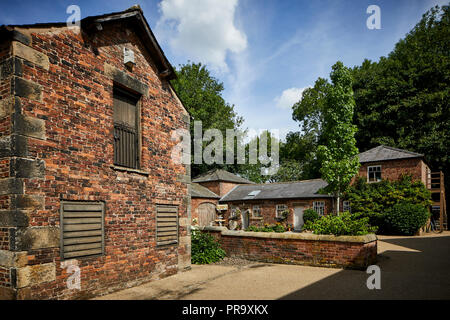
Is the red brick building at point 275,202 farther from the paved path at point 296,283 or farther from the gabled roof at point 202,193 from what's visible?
the paved path at point 296,283

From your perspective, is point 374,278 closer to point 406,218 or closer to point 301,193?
point 406,218

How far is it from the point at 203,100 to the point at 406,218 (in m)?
26.2

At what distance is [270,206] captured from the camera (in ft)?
85.3

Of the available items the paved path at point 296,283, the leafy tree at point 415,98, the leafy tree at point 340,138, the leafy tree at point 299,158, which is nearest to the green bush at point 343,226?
the paved path at point 296,283

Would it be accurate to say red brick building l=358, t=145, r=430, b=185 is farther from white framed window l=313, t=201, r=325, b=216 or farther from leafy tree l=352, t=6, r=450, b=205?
leafy tree l=352, t=6, r=450, b=205

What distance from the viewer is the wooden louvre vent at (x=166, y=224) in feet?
28.3

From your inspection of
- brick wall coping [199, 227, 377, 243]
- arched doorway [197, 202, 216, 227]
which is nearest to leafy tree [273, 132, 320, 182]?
arched doorway [197, 202, 216, 227]

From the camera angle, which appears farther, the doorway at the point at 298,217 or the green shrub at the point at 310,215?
the doorway at the point at 298,217

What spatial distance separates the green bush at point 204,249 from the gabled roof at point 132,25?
6.46 meters

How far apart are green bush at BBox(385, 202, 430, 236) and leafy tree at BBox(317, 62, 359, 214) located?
13.3 ft

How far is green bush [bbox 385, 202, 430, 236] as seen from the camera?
19656 millimetres

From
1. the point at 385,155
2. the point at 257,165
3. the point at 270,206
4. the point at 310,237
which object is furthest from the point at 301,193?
the point at 257,165
